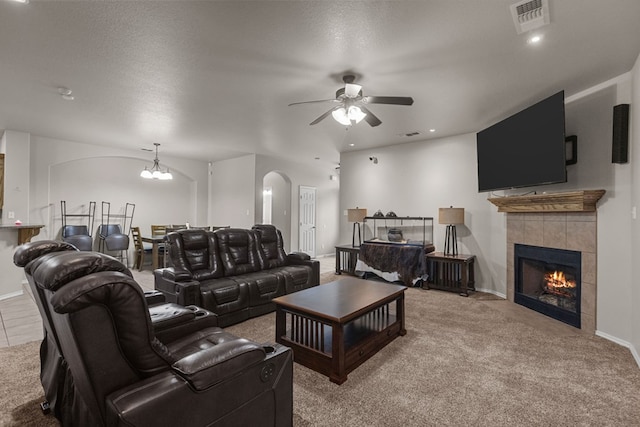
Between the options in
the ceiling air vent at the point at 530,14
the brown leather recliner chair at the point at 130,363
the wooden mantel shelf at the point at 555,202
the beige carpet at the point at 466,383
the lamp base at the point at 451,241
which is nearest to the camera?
the brown leather recliner chair at the point at 130,363

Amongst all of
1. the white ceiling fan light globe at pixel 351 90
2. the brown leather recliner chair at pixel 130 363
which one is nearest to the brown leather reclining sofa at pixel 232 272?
the brown leather recliner chair at pixel 130 363

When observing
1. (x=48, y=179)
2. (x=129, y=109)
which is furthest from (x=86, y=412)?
(x=48, y=179)

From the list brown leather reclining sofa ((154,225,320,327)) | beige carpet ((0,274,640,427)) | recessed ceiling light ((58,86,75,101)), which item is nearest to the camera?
beige carpet ((0,274,640,427))

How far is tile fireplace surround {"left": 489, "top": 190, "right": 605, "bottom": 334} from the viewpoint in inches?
126

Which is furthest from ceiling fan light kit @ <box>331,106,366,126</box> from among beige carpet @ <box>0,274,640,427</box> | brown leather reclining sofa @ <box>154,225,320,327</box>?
beige carpet @ <box>0,274,640,427</box>

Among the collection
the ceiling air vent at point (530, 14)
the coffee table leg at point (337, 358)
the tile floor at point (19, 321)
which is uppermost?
the ceiling air vent at point (530, 14)

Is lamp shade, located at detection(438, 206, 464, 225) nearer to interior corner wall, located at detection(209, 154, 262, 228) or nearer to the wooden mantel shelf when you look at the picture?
the wooden mantel shelf

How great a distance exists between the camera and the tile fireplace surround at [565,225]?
3.20m

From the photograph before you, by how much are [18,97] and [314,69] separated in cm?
366

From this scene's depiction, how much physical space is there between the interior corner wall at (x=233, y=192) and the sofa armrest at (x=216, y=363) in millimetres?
5941

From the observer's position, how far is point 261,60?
2787mm

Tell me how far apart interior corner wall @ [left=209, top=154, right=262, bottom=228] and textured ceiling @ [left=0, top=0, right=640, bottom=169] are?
2.77 metres

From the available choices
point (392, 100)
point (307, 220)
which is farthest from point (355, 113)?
point (307, 220)

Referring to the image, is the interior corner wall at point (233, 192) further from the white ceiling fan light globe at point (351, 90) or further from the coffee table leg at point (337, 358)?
the coffee table leg at point (337, 358)
